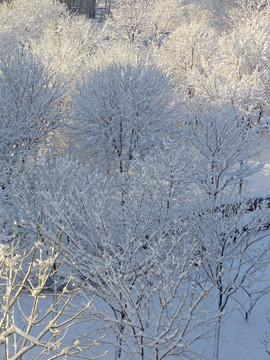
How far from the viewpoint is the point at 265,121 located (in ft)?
94.2

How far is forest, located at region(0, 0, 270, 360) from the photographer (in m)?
11.9

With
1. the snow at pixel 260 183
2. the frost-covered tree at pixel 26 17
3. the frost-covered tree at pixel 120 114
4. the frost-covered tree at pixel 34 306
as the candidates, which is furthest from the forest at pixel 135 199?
the frost-covered tree at pixel 26 17

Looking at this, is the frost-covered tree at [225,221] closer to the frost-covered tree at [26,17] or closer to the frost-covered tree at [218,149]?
the frost-covered tree at [218,149]

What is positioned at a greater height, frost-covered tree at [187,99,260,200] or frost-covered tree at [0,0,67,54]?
frost-covered tree at [0,0,67,54]

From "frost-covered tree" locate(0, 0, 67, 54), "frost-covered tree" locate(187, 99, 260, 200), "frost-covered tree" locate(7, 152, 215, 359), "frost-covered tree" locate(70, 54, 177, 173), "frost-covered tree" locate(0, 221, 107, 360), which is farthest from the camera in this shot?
"frost-covered tree" locate(0, 0, 67, 54)

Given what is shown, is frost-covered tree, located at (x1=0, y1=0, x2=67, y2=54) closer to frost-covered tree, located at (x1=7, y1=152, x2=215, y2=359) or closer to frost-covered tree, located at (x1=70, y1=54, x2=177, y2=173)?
frost-covered tree, located at (x1=70, y1=54, x2=177, y2=173)

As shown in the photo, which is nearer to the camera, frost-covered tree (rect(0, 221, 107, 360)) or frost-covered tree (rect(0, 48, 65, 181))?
frost-covered tree (rect(0, 221, 107, 360))

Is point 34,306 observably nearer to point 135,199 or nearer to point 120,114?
point 135,199

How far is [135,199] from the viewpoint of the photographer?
→ 44.4 ft

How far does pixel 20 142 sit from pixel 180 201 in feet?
24.9

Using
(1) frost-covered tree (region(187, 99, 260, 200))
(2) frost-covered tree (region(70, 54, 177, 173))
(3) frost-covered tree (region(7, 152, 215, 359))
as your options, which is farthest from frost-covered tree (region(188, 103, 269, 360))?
(2) frost-covered tree (region(70, 54, 177, 173))

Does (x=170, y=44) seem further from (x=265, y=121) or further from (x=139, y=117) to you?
(x=139, y=117)

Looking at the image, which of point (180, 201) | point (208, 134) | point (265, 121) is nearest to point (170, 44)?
point (265, 121)

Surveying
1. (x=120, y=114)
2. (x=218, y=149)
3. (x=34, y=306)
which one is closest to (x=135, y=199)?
(x=218, y=149)
